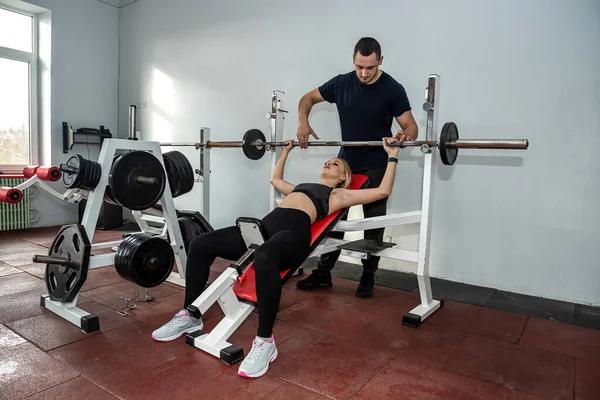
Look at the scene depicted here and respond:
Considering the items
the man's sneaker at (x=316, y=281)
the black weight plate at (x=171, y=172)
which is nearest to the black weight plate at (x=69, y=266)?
the black weight plate at (x=171, y=172)

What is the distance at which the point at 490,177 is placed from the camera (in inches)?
109

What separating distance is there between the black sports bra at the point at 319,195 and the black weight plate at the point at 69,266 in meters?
1.07

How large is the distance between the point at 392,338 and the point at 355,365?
34 centimetres

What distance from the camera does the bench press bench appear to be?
1.71 meters

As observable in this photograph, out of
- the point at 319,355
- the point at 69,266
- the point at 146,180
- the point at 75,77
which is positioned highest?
the point at 75,77

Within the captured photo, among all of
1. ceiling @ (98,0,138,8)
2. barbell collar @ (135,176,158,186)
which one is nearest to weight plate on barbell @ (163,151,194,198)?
barbell collar @ (135,176,158,186)

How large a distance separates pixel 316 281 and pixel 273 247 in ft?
3.73

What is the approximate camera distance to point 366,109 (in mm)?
2434

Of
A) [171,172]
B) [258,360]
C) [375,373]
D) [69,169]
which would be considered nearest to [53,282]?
[69,169]

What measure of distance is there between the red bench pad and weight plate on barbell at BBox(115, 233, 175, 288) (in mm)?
480

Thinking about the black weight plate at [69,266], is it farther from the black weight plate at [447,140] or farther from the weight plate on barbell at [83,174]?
the black weight plate at [447,140]

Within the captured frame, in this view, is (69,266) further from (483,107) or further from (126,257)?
(483,107)

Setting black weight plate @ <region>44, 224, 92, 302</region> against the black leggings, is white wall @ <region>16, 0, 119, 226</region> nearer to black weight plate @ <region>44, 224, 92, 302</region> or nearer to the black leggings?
black weight plate @ <region>44, 224, 92, 302</region>

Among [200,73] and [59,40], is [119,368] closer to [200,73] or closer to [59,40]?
[200,73]
